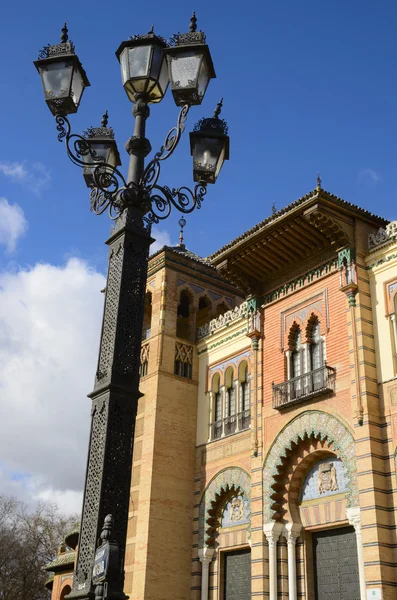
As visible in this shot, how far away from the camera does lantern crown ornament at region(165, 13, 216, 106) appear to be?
17.9 ft

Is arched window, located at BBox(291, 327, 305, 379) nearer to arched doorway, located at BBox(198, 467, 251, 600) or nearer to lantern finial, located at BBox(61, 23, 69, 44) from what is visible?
arched doorway, located at BBox(198, 467, 251, 600)

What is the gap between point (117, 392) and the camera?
14.6ft

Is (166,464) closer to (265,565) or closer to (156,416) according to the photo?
(156,416)

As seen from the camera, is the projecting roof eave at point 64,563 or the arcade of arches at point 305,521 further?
the projecting roof eave at point 64,563

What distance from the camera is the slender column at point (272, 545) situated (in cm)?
1310

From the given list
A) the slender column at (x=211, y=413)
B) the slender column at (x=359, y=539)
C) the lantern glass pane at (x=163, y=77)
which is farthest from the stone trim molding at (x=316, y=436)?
the lantern glass pane at (x=163, y=77)

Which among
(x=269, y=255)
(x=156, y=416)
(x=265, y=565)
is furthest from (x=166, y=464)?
(x=269, y=255)

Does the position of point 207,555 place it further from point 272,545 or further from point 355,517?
point 355,517

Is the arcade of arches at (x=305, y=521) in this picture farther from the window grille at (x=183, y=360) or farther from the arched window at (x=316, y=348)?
the window grille at (x=183, y=360)

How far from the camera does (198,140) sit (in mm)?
5945

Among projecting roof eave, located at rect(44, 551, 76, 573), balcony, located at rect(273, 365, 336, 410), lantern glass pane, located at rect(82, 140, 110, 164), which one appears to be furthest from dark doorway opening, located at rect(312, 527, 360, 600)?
projecting roof eave, located at rect(44, 551, 76, 573)

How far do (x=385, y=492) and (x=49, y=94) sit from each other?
9.21 metres

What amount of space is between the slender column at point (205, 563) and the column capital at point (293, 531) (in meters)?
2.80

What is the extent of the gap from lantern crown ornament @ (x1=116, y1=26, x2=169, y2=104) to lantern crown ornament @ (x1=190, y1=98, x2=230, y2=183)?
0.58m
